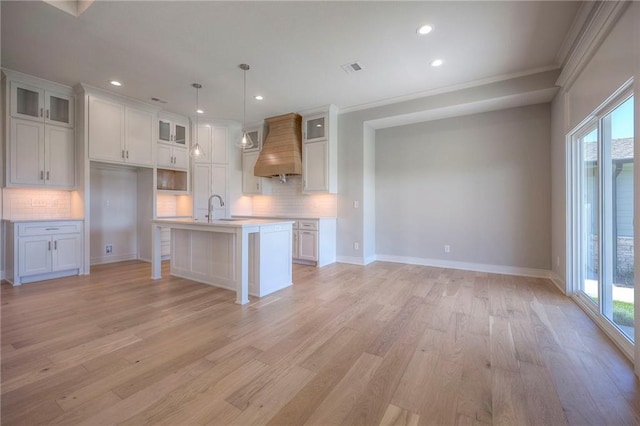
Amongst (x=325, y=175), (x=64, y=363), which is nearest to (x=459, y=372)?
(x=64, y=363)

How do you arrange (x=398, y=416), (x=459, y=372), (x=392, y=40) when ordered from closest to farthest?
1. (x=398, y=416)
2. (x=459, y=372)
3. (x=392, y=40)

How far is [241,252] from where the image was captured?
3109 mm

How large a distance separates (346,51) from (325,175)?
236 cm

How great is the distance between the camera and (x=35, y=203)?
436 cm

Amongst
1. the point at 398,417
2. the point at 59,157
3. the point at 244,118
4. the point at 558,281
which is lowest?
the point at 398,417

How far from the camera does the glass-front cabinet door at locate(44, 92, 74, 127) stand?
165 inches

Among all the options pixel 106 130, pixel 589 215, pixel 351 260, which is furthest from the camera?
pixel 351 260

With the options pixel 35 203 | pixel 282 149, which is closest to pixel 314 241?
pixel 282 149

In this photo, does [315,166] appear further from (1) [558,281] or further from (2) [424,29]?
(1) [558,281]

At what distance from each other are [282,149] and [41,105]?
12.5 ft

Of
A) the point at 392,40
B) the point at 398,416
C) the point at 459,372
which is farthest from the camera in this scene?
the point at 392,40

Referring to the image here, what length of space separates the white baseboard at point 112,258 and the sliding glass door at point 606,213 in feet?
23.9

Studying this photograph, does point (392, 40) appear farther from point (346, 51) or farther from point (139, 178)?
point (139, 178)

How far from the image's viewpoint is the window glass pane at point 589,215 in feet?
9.36
